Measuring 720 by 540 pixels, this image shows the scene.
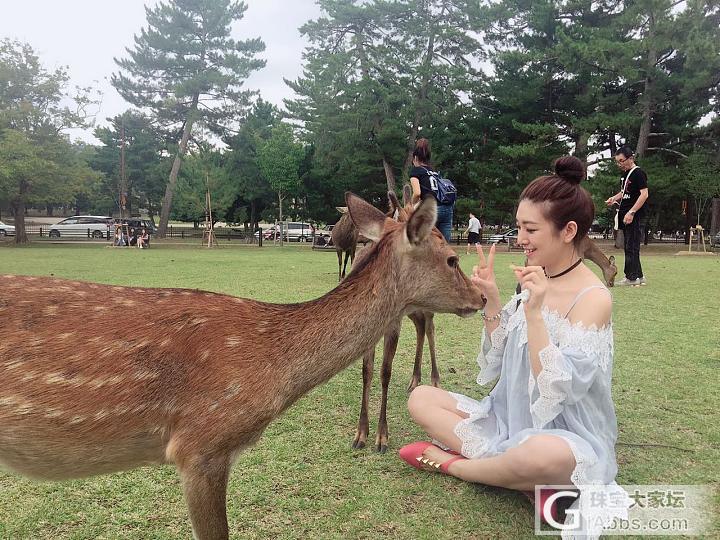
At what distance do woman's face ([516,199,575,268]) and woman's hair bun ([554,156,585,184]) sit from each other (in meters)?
0.20

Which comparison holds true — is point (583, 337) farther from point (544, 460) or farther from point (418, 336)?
point (418, 336)

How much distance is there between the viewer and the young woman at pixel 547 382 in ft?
7.67

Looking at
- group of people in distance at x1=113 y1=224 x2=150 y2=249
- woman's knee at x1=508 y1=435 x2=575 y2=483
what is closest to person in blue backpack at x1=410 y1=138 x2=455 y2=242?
woman's knee at x1=508 y1=435 x2=575 y2=483

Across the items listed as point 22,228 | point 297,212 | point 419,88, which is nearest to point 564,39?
point 419,88

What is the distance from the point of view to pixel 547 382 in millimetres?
2322

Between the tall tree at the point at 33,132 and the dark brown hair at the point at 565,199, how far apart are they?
107 ft

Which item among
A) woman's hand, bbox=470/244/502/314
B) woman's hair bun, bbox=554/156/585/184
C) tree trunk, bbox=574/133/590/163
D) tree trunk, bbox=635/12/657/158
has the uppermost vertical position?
tree trunk, bbox=635/12/657/158

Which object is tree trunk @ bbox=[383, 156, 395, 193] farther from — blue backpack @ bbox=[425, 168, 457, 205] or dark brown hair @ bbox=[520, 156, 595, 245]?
dark brown hair @ bbox=[520, 156, 595, 245]

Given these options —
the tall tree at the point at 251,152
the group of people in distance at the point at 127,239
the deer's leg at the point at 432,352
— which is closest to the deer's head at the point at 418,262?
the deer's leg at the point at 432,352

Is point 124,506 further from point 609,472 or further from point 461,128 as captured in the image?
point 461,128

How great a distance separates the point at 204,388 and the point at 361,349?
73 cm

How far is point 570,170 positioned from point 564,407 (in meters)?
1.16

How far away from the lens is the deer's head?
8.29ft

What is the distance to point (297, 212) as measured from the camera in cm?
4362
